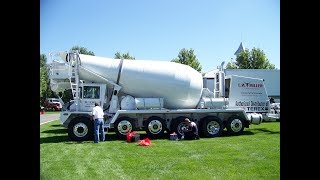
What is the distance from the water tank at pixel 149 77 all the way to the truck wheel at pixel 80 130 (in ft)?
6.86

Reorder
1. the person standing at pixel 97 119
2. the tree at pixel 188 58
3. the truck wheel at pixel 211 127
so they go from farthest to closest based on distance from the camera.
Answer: the tree at pixel 188 58
the truck wheel at pixel 211 127
the person standing at pixel 97 119

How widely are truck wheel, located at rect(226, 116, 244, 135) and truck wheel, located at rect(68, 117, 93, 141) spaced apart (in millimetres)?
6529

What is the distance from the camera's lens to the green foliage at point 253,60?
4781cm

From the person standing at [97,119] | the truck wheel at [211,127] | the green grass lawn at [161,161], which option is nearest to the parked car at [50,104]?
the truck wheel at [211,127]

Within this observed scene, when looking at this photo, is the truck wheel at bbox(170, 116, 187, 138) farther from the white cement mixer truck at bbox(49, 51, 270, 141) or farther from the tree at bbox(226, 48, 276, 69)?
the tree at bbox(226, 48, 276, 69)

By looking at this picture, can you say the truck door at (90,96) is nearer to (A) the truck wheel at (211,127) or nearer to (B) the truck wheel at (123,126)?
(B) the truck wheel at (123,126)

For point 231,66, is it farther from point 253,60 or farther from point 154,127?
point 154,127

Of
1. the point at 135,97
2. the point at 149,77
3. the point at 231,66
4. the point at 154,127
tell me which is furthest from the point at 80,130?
the point at 231,66

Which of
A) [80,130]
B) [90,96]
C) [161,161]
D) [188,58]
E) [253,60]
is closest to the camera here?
[161,161]

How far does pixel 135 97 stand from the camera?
658 inches

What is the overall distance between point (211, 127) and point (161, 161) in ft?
24.0
